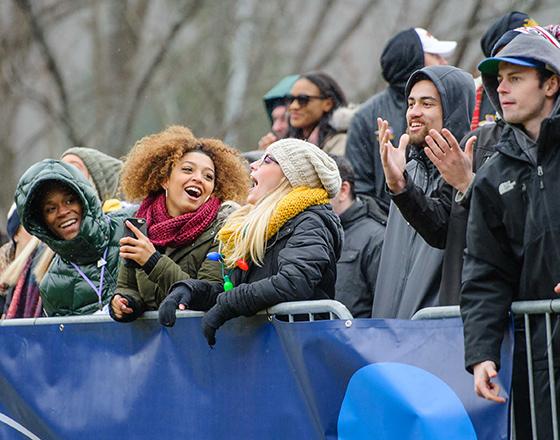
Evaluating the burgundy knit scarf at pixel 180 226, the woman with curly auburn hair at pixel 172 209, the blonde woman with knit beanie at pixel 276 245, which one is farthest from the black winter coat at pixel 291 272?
the burgundy knit scarf at pixel 180 226

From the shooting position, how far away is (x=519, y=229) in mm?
5410

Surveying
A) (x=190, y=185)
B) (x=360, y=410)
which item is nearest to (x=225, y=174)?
(x=190, y=185)

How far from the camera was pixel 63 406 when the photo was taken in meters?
7.48

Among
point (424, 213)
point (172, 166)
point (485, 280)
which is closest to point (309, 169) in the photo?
point (424, 213)

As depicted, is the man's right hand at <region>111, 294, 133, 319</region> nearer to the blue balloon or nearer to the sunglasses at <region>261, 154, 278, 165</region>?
the sunglasses at <region>261, 154, 278, 165</region>

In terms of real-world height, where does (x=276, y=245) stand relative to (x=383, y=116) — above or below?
below

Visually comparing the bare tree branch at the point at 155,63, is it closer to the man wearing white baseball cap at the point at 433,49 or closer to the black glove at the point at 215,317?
the man wearing white baseball cap at the point at 433,49

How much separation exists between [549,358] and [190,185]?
2.70 metres

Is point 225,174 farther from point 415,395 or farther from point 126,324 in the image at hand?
point 415,395

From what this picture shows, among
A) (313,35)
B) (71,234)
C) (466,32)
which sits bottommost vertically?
(71,234)

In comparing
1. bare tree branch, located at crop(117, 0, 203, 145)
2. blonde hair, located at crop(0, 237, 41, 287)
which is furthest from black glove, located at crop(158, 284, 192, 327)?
bare tree branch, located at crop(117, 0, 203, 145)

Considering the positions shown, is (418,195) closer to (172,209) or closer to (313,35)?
(172,209)

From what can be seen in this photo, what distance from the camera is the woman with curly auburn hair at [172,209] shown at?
6.86 m

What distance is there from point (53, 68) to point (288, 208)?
1443 centimetres
